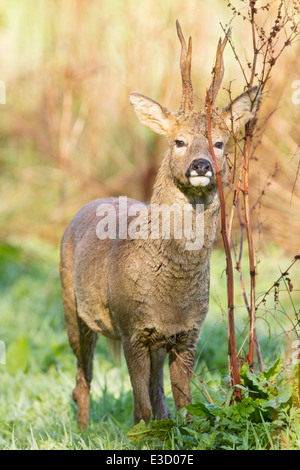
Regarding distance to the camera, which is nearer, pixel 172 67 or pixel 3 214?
pixel 172 67

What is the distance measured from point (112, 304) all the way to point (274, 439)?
1.32 meters

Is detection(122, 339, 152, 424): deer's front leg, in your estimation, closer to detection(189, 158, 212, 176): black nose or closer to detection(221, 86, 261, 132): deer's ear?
detection(189, 158, 212, 176): black nose

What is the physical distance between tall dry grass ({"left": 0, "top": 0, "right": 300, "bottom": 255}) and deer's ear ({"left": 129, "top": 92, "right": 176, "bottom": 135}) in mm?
4462

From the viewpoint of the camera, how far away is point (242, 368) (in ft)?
14.1

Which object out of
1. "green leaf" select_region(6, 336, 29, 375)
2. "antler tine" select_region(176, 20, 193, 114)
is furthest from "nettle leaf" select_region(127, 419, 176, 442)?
"green leaf" select_region(6, 336, 29, 375)

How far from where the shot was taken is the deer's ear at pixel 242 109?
451 cm

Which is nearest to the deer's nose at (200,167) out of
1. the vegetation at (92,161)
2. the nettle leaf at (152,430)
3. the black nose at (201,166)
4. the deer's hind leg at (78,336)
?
the black nose at (201,166)

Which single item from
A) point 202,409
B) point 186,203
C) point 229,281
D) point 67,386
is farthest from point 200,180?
point 67,386

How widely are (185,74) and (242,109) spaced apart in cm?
42

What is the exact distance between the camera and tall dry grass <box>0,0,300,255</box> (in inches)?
387

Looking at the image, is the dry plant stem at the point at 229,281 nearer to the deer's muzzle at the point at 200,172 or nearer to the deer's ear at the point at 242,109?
the deer's muzzle at the point at 200,172

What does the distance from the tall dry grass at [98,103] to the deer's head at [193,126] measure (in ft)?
14.8

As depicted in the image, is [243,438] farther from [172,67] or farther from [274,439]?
[172,67]
